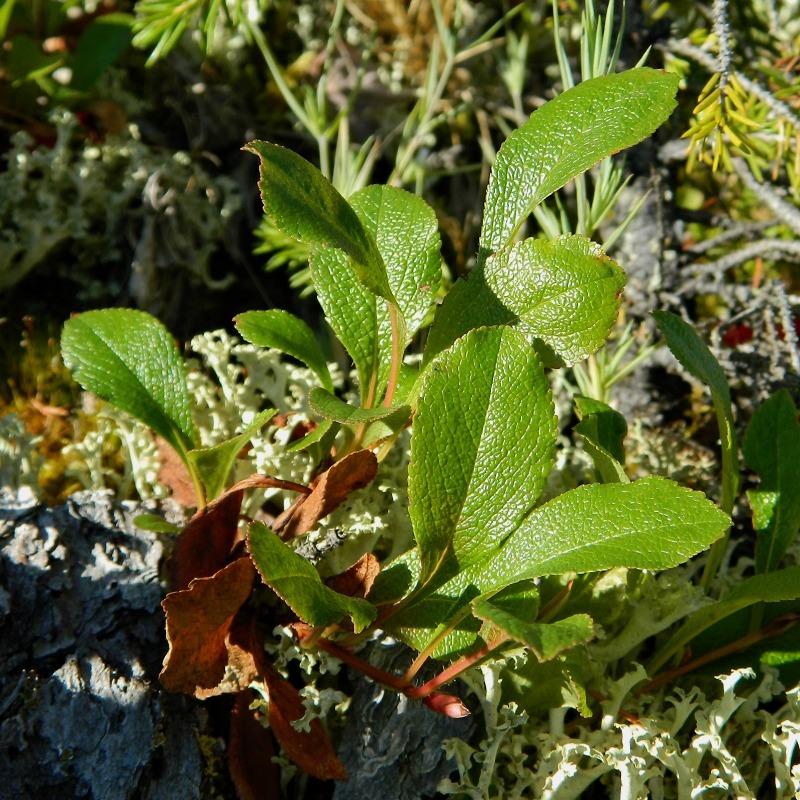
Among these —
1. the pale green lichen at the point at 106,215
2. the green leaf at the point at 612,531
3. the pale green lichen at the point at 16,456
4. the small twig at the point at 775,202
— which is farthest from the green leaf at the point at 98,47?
the green leaf at the point at 612,531

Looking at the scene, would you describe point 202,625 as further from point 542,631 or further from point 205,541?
point 542,631

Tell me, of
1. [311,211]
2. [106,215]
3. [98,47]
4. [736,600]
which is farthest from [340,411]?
[98,47]

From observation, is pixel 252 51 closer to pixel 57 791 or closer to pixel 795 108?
pixel 795 108

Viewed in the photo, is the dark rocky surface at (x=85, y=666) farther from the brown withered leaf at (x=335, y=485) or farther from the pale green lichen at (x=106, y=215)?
the pale green lichen at (x=106, y=215)

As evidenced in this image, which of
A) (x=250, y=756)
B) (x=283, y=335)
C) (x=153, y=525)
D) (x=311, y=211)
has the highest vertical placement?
(x=311, y=211)

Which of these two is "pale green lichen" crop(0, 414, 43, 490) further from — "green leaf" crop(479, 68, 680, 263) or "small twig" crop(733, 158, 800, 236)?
"small twig" crop(733, 158, 800, 236)

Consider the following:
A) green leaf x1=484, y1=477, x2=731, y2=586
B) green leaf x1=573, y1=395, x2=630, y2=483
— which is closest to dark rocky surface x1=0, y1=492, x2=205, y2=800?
green leaf x1=484, y1=477, x2=731, y2=586

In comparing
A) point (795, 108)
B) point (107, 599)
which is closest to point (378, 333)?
point (107, 599)
